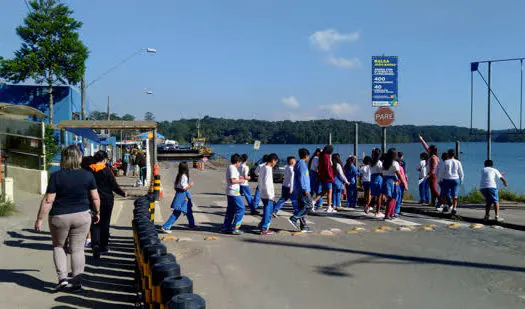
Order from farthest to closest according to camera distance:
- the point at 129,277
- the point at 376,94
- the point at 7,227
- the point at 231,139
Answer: the point at 231,139 → the point at 376,94 → the point at 7,227 → the point at 129,277

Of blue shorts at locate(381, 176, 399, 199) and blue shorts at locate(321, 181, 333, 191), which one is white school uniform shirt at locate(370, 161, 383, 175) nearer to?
blue shorts at locate(381, 176, 399, 199)

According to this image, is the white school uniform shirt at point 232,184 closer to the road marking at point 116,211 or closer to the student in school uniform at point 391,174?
the road marking at point 116,211

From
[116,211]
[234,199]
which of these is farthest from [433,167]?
[116,211]

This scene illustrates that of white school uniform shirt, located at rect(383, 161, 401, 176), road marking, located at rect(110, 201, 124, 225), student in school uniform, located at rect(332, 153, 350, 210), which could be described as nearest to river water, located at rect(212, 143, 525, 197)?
student in school uniform, located at rect(332, 153, 350, 210)

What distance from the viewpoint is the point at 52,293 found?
248 inches

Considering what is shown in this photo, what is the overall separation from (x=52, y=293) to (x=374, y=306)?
3980mm

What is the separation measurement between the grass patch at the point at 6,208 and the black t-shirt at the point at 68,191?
23.5 ft

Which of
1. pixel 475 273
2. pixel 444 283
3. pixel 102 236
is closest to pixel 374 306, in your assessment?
pixel 444 283

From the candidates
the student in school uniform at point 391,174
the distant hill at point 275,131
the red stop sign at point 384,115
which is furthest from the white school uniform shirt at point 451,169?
the distant hill at point 275,131

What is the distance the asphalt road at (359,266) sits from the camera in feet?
20.2

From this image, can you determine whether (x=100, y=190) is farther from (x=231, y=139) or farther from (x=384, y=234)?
(x=231, y=139)

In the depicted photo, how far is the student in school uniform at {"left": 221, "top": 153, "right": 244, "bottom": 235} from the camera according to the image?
10453 millimetres

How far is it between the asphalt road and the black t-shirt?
6.24ft

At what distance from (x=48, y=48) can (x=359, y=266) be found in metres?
25.2
